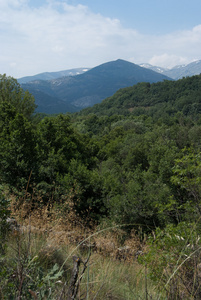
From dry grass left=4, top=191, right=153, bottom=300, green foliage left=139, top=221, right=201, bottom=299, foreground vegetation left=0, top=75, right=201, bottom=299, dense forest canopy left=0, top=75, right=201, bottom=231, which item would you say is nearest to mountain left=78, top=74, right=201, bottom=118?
dense forest canopy left=0, top=75, right=201, bottom=231

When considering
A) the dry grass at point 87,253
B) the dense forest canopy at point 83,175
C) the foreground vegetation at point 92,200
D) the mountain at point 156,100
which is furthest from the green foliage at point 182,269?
Answer: the mountain at point 156,100

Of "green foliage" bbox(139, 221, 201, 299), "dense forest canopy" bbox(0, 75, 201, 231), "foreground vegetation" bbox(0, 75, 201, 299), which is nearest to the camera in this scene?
"green foliage" bbox(139, 221, 201, 299)

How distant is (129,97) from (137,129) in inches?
3644

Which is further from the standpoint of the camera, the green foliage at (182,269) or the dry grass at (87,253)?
the dry grass at (87,253)

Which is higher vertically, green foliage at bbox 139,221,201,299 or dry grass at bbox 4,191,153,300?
green foliage at bbox 139,221,201,299

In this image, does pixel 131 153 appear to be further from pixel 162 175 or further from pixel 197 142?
pixel 197 142

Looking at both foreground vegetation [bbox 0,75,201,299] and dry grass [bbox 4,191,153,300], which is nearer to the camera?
dry grass [bbox 4,191,153,300]

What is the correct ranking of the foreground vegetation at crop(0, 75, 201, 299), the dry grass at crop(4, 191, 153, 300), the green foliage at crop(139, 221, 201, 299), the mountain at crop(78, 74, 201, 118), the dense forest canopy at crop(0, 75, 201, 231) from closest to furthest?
the green foliage at crop(139, 221, 201, 299) → the dry grass at crop(4, 191, 153, 300) → the foreground vegetation at crop(0, 75, 201, 299) → the dense forest canopy at crop(0, 75, 201, 231) → the mountain at crop(78, 74, 201, 118)

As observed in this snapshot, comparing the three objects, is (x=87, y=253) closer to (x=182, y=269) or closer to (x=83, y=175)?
(x=182, y=269)

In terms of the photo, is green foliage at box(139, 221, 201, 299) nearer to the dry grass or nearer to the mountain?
the dry grass

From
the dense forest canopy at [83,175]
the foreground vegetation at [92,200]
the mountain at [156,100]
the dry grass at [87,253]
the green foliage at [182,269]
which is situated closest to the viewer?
the green foliage at [182,269]

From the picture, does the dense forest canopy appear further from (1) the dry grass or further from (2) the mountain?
(2) the mountain

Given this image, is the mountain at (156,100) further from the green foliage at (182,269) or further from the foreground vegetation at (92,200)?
the green foliage at (182,269)

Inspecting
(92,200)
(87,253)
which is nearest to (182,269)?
(87,253)
